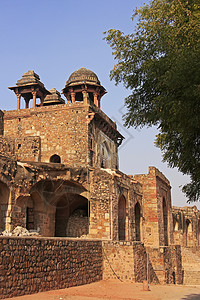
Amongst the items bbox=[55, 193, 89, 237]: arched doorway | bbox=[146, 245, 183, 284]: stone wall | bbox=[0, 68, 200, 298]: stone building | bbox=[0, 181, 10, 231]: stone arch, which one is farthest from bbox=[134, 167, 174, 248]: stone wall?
bbox=[0, 181, 10, 231]: stone arch

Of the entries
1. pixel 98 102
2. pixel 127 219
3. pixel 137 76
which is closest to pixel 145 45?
pixel 137 76

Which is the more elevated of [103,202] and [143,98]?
[143,98]

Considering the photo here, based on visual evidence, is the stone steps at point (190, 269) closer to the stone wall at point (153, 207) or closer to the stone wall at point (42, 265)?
the stone wall at point (153, 207)

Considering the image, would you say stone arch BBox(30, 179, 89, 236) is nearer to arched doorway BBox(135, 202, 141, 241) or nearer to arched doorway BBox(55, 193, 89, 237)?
arched doorway BBox(55, 193, 89, 237)

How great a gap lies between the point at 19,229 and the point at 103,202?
4073mm

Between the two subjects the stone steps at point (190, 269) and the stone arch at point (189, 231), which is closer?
the stone steps at point (190, 269)

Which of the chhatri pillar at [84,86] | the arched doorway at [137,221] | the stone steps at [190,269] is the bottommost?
the stone steps at [190,269]

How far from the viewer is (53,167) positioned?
1501cm

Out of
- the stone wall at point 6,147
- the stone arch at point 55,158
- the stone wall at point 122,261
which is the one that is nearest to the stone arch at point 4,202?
the stone wall at point 122,261

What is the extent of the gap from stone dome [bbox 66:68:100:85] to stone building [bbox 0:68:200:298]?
0.07 metres

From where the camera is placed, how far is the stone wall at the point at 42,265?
7.11 m

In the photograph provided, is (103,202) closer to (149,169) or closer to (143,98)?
(149,169)

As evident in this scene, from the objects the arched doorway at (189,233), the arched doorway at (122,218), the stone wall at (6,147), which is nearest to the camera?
the stone wall at (6,147)

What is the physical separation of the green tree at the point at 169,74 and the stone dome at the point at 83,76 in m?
15.9
